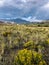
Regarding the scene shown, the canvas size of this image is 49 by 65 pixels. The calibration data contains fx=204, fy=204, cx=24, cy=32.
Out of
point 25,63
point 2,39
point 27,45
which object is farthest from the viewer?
point 2,39

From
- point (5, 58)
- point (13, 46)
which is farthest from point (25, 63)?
point (13, 46)

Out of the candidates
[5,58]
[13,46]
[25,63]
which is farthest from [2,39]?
[25,63]

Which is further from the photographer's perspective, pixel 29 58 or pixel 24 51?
pixel 24 51

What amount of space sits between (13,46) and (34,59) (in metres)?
2.56

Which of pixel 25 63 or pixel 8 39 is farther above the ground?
pixel 8 39

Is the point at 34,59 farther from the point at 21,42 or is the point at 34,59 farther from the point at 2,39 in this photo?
the point at 2,39

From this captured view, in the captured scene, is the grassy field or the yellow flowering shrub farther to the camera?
the grassy field

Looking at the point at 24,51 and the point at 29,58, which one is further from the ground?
the point at 24,51

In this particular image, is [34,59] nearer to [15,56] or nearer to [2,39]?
[15,56]

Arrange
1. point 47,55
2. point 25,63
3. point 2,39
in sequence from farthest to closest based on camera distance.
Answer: point 2,39 < point 47,55 < point 25,63

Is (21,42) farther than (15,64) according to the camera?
Yes

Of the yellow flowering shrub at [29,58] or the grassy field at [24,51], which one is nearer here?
the yellow flowering shrub at [29,58]

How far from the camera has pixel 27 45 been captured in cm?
1550

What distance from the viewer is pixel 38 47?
1514 centimetres
